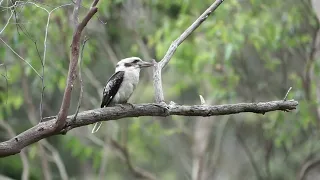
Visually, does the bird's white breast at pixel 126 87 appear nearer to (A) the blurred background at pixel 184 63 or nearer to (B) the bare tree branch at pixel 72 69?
(A) the blurred background at pixel 184 63

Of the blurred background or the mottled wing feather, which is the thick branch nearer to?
the mottled wing feather

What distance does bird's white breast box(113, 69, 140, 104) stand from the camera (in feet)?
17.9

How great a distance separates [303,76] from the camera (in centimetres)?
830

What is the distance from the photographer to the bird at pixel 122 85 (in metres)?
5.46

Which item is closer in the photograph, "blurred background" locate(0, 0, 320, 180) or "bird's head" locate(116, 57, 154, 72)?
"bird's head" locate(116, 57, 154, 72)

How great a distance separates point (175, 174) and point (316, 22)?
311 inches

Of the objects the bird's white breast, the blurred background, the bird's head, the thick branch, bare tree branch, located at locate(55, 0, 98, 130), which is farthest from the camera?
the blurred background

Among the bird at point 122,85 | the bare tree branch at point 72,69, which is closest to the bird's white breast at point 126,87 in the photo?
the bird at point 122,85

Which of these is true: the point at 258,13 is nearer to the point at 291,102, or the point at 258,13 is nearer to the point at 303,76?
the point at 303,76

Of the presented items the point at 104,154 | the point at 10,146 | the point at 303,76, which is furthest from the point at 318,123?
the point at 10,146

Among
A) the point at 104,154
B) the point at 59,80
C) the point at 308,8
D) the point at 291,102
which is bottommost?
the point at 291,102

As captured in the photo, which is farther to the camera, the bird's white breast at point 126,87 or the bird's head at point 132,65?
the bird's head at point 132,65

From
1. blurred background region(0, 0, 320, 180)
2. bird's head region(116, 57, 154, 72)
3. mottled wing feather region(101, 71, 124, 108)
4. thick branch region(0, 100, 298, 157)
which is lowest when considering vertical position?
thick branch region(0, 100, 298, 157)

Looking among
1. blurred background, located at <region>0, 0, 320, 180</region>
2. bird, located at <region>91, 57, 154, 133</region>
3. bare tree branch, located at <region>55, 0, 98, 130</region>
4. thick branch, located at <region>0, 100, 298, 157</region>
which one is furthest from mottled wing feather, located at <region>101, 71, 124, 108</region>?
bare tree branch, located at <region>55, 0, 98, 130</region>
